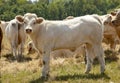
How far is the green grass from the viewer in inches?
348

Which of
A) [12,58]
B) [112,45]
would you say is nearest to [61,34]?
[112,45]

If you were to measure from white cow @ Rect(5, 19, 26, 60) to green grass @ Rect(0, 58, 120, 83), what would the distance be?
3.79m

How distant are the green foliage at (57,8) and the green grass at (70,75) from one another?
2092 inches

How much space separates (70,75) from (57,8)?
7369 centimetres

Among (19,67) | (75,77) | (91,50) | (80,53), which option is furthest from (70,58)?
(75,77)

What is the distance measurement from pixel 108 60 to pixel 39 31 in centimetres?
351

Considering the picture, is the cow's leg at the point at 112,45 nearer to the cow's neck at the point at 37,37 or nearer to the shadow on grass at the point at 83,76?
the shadow on grass at the point at 83,76

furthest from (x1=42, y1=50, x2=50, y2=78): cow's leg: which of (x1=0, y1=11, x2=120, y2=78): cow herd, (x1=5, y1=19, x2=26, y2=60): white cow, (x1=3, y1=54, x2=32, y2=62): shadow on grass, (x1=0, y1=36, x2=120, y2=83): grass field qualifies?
(x1=5, y1=19, x2=26, y2=60): white cow

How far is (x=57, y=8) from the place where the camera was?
82.6 metres

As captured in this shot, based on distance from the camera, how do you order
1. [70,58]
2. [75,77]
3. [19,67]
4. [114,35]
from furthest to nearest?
[114,35], [70,58], [19,67], [75,77]

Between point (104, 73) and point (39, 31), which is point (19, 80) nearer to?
point (39, 31)

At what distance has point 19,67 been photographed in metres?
11.8

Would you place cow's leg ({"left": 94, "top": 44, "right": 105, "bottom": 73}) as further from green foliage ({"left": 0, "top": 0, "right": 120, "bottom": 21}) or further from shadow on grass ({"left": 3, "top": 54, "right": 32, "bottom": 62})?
green foliage ({"left": 0, "top": 0, "right": 120, "bottom": 21})

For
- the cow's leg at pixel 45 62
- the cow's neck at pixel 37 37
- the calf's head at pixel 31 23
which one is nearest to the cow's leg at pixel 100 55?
the cow's leg at pixel 45 62
